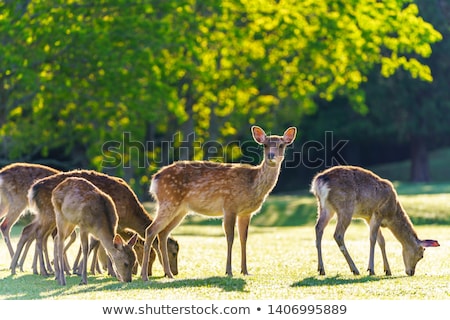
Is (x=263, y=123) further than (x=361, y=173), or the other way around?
(x=263, y=123)

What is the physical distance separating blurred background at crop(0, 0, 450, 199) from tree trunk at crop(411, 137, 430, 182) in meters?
7.80

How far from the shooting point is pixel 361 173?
1516 cm

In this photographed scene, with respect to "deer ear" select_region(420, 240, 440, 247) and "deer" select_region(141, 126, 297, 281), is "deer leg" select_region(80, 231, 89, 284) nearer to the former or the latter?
"deer" select_region(141, 126, 297, 281)

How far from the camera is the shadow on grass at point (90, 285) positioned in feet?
40.7

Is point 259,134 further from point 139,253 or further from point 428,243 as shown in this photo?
point 428,243

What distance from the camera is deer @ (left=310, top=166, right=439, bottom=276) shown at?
581 inches

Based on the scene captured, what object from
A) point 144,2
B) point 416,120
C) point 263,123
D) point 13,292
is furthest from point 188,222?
point 416,120

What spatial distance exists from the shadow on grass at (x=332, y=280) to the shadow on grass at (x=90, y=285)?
0.81 meters

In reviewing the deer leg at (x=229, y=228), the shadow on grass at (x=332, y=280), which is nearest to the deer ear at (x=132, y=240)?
the deer leg at (x=229, y=228)

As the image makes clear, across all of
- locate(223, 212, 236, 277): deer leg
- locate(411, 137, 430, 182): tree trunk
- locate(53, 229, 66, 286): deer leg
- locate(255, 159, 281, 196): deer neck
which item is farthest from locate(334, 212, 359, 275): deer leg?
locate(411, 137, 430, 182): tree trunk

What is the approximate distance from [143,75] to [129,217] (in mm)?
15940

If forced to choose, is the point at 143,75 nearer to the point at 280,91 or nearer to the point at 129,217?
the point at 280,91

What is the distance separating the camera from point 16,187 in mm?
16328

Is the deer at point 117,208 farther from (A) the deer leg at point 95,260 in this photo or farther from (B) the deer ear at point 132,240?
(B) the deer ear at point 132,240
